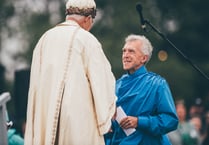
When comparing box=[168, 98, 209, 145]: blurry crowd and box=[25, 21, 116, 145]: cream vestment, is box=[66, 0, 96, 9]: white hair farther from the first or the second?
box=[168, 98, 209, 145]: blurry crowd

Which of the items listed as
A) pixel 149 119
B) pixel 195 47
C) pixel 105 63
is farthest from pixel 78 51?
pixel 195 47

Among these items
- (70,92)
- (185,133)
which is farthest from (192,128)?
(70,92)

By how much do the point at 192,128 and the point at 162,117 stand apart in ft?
22.1

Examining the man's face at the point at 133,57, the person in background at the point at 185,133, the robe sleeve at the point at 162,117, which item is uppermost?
the man's face at the point at 133,57

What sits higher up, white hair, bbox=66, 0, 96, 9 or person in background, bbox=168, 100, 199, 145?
white hair, bbox=66, 0, 96, 9

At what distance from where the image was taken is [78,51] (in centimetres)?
1259

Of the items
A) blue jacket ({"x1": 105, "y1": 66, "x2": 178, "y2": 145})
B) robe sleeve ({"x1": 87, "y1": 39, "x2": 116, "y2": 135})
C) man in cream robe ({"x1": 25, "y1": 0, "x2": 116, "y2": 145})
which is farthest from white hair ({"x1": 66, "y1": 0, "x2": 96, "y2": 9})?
blue jacket ({"x1": 105, "y1": 66, "x2": 178, "y2": 145})

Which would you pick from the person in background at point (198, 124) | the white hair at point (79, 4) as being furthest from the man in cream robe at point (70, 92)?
the person in background at point (198, 124)

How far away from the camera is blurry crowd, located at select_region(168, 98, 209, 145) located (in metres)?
19.6

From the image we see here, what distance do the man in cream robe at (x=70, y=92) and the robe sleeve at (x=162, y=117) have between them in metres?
1.06

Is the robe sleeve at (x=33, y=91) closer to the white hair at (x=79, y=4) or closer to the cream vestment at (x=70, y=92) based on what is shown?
the cream vestment at (x=70, y=92)

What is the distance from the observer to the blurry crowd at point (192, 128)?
19641mm

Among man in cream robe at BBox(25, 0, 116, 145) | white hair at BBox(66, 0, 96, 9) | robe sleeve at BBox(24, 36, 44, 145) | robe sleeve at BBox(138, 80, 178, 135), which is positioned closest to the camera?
man in cream robe at BBox(25, 0, 116, 145)

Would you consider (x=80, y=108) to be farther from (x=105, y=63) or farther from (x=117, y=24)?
(x=117, y=24)
